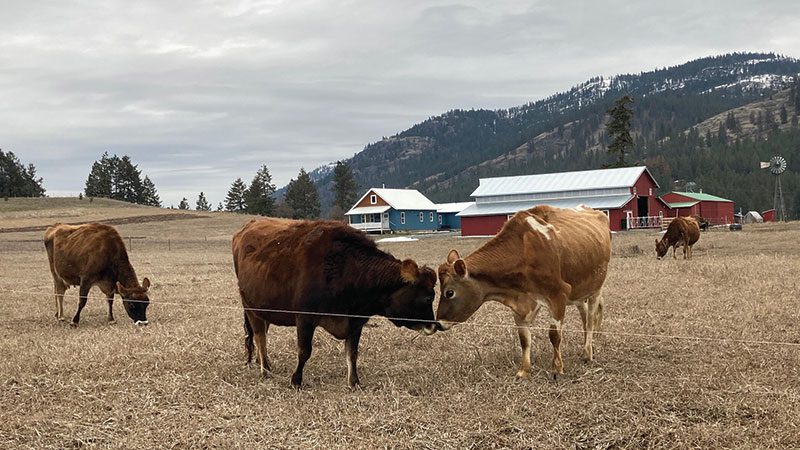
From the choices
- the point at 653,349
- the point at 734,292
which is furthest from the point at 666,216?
the point at 653,349

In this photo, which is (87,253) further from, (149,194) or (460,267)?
(149,194)

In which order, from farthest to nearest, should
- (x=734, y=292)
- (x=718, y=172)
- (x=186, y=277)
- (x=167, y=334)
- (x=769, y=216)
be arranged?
(x=718, y=172)
(x=769, y=216)
(x=186, y=277)
(x=734, y=292)
(x=167, y=334)

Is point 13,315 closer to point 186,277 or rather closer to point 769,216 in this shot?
point 186,277

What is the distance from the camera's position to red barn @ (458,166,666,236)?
196ft

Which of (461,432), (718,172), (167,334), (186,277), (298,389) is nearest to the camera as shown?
(461,432)

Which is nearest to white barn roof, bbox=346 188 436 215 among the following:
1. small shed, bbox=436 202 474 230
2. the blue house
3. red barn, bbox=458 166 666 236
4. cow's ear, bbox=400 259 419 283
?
the blue house

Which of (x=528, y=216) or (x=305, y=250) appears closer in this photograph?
(x=305, y=250)

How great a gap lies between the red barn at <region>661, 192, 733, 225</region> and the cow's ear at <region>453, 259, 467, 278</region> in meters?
69.2

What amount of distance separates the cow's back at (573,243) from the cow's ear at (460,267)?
887mm

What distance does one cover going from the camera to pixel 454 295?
8.86 m

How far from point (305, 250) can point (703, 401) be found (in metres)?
4.94

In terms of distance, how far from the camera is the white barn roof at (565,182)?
61406 mm

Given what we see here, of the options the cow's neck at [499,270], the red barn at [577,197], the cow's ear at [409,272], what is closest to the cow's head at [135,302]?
the cow's ear at [409,272]

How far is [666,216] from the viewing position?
65938 millimetres
